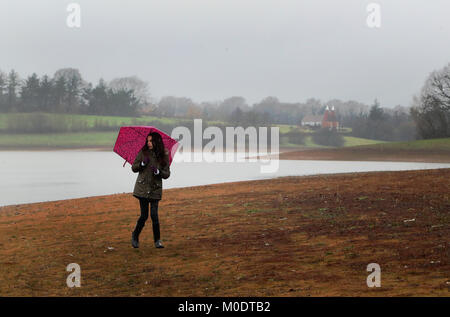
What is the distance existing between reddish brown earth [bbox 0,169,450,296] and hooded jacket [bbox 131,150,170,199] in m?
1.25

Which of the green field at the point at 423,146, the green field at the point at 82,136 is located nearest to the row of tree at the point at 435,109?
the green field at the point at 423,146

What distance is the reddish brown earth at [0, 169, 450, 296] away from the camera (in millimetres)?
8414

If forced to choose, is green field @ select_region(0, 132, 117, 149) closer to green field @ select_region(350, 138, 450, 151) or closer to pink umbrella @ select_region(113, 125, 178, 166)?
green field @ select_region(350, 138, 450, 151)

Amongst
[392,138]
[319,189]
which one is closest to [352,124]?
[392,138]

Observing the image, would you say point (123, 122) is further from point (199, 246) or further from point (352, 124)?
point (199, 246)

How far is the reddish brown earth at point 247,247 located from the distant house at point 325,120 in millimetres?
129154

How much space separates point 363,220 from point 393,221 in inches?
28.5

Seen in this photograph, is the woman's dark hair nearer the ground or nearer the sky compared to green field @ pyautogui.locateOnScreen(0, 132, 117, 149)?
nearer the sky

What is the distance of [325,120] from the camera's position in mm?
158500

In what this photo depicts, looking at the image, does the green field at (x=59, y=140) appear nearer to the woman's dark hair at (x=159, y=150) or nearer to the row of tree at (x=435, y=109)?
the row of tree at (x=435, y=109)

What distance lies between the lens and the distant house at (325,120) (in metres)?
153

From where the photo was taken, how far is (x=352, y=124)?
487ft

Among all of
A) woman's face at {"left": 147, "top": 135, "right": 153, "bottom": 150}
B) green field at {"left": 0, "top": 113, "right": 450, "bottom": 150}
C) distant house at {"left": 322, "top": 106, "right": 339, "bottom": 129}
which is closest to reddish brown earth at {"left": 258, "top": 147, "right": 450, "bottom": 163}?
green field at {"left": 0, "top": 113, "right": 450, "bottom": 150}

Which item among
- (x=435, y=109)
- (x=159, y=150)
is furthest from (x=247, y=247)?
(x=435, y=109)
